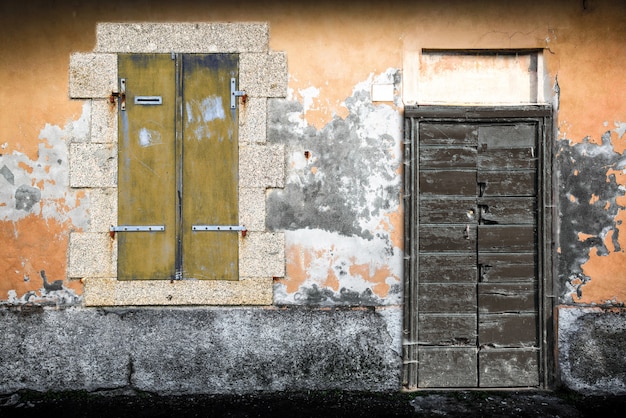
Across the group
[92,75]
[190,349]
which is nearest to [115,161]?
[92,75]

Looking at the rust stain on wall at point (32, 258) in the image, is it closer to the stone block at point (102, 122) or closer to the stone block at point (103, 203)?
the stone block at point (103, 203)

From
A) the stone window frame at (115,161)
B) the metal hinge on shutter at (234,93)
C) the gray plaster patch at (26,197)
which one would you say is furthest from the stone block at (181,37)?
the gray plaster patch at (26,197)

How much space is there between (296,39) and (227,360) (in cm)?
262

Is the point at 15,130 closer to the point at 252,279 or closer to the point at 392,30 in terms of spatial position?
the point at 252,279

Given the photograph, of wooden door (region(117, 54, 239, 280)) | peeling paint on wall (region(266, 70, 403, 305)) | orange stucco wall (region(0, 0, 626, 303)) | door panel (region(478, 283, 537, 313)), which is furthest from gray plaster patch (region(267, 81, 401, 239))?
door panel (region(478, 283, 537, 313))

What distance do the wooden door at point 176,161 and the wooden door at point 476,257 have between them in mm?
1520

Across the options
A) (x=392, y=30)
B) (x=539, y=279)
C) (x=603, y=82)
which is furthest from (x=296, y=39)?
(x=539, y=279)

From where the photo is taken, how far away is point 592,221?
4.25m

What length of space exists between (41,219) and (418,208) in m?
3.02

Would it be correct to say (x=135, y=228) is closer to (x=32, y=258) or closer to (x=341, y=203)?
(x=32, y=258)

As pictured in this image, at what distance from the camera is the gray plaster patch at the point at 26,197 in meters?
4.20

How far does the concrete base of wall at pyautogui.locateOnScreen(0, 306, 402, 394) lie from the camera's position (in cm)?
419

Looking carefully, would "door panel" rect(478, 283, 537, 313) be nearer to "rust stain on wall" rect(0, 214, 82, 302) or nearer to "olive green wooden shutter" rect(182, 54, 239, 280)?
"olive green wooden shutter" rect(182, 54, 239, 280)

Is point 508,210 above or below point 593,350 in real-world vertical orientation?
above
